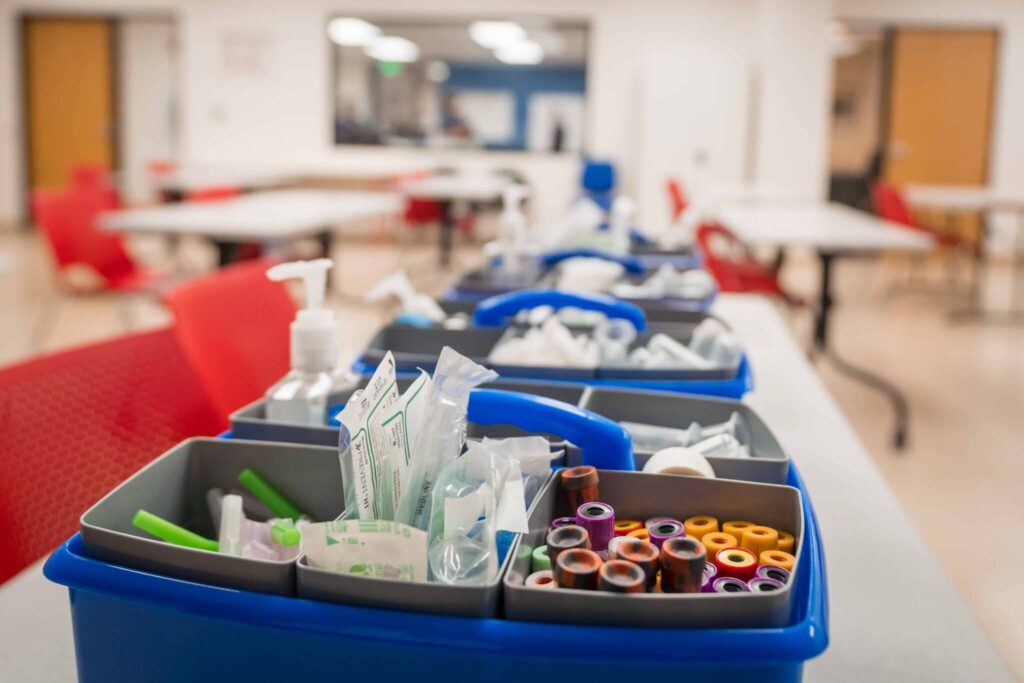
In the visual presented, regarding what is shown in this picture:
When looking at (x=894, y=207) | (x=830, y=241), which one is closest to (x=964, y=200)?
(x=894, y=207)

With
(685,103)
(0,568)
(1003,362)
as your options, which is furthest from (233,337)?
(685,103)

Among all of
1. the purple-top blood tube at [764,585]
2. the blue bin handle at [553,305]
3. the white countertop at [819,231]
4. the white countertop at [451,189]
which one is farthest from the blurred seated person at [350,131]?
the purple-top blood tube at [764,585]

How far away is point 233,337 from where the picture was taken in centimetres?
150

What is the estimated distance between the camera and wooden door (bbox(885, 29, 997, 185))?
31.0 feet

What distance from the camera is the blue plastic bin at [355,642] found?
0.46m

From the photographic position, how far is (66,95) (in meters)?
10.8

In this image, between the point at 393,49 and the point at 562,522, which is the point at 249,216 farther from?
the point at 393,49

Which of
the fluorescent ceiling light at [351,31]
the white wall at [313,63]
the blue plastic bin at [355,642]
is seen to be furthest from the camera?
the fluorescent ceiling light at [351,31]

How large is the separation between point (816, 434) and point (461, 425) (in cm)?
74

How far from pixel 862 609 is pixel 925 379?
4.36 m

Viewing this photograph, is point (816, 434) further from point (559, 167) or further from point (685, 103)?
point (559, 167)

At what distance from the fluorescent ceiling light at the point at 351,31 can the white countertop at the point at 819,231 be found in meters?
5.91

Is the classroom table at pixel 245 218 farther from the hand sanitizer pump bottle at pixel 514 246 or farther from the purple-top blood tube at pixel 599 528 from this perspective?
the purple-top blood tube at pixel 599 528

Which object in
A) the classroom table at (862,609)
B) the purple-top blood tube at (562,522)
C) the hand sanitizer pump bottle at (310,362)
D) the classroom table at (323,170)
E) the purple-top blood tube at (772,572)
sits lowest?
the classroom table at (862,609)
